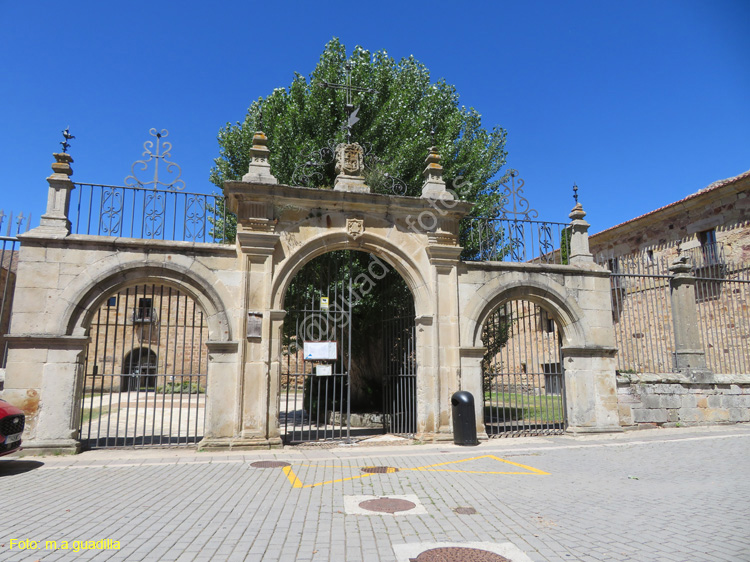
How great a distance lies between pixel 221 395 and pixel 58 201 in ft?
14.7

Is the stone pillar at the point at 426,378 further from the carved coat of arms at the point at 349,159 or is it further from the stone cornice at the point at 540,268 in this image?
the carved coat of arms at the point at 349,159

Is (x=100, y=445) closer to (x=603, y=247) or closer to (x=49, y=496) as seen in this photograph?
(x=49, y=496)

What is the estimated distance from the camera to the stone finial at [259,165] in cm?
934

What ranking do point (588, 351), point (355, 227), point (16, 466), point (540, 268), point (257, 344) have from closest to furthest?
point (16, 466) → point (257, 344) → point (355, 227) → point (588, 351) → point (540, 268)

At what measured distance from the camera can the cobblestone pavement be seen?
151 inches

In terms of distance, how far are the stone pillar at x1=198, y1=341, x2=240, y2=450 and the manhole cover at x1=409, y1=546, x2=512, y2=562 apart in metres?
5.71

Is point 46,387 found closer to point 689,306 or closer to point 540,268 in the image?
point 540,268

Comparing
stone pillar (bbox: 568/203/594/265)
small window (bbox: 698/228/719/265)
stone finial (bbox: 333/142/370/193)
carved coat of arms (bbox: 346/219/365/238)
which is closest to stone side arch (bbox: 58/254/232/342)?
carved coat of arms (bbox: 346/219/365/238)

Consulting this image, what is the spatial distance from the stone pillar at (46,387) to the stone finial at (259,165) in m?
4.05

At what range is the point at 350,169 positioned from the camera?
1006cm

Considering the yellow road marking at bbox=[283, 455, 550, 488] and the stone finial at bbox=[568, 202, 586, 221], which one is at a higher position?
the stone finial at bbox=[568, 202, 586, 221]

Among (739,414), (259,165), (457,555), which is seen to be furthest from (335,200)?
(739,414)

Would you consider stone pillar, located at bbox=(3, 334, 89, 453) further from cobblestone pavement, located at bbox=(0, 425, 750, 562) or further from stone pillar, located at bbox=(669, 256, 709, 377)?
stone pillar, located at bbox=(669, 256, 709, 377)

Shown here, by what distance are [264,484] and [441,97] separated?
12451 mm
